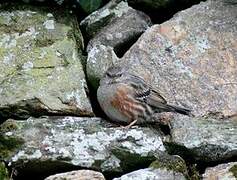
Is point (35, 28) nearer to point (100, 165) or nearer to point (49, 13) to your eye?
point (49, 13)

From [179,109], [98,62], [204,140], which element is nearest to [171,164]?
[204,140]

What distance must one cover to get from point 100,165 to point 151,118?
2.96 ft

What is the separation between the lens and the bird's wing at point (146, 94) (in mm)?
6730

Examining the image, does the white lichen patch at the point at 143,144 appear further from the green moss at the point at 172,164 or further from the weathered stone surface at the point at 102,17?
the weathered stone surface at the point at 102,17

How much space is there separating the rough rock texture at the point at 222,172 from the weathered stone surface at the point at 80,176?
87 cm

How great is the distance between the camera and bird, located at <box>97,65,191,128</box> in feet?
Result: 21.9

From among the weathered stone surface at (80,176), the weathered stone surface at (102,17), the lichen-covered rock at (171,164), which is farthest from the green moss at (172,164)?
the weathered stone surface at (102,17)

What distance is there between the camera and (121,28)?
736cm

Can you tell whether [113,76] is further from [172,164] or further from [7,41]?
[7,41]

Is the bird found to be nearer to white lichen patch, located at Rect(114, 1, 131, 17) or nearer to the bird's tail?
the bird's tail

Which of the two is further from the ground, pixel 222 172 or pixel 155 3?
pixel 155 3

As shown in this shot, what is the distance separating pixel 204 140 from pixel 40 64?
6.38 ft

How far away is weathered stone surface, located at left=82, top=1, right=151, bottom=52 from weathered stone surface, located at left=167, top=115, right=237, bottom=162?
136cm

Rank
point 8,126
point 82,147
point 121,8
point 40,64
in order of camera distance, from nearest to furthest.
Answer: point 82,147 → point 8,126 → point 40,64 → point 121,8
